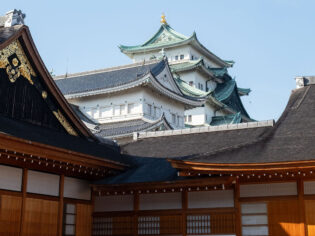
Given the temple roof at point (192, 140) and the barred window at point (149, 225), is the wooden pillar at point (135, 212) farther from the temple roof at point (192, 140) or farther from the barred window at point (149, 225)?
the temple roof at point (192, 140)

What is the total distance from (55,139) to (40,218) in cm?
239

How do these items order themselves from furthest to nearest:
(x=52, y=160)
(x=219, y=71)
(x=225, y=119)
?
(x=219, y=71) < (x=225, y=119) < (x=52, y=160)

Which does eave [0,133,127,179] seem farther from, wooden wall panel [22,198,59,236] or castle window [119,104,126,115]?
castle window [119,104,126,115]

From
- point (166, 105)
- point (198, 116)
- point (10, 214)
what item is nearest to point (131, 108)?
point (166, 105)

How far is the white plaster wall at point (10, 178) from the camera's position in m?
12.5

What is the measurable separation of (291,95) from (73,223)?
867 cm

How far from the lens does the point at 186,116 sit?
47.8 metres

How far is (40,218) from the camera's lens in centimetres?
1362

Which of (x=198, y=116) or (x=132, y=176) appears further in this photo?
(x=198, y=116)

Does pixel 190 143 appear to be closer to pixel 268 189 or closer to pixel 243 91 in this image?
pixel 268 189

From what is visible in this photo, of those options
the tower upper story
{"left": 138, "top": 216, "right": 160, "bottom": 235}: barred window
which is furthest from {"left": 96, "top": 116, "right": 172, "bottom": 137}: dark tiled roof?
the tower upper story

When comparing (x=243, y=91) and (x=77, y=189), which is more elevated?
(x=243, y=91)

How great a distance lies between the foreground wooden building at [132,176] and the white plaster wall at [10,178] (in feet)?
0.09

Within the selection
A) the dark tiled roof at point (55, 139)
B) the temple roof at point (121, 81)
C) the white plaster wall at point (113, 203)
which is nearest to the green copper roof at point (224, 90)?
the temple roof at point (121, 81)
